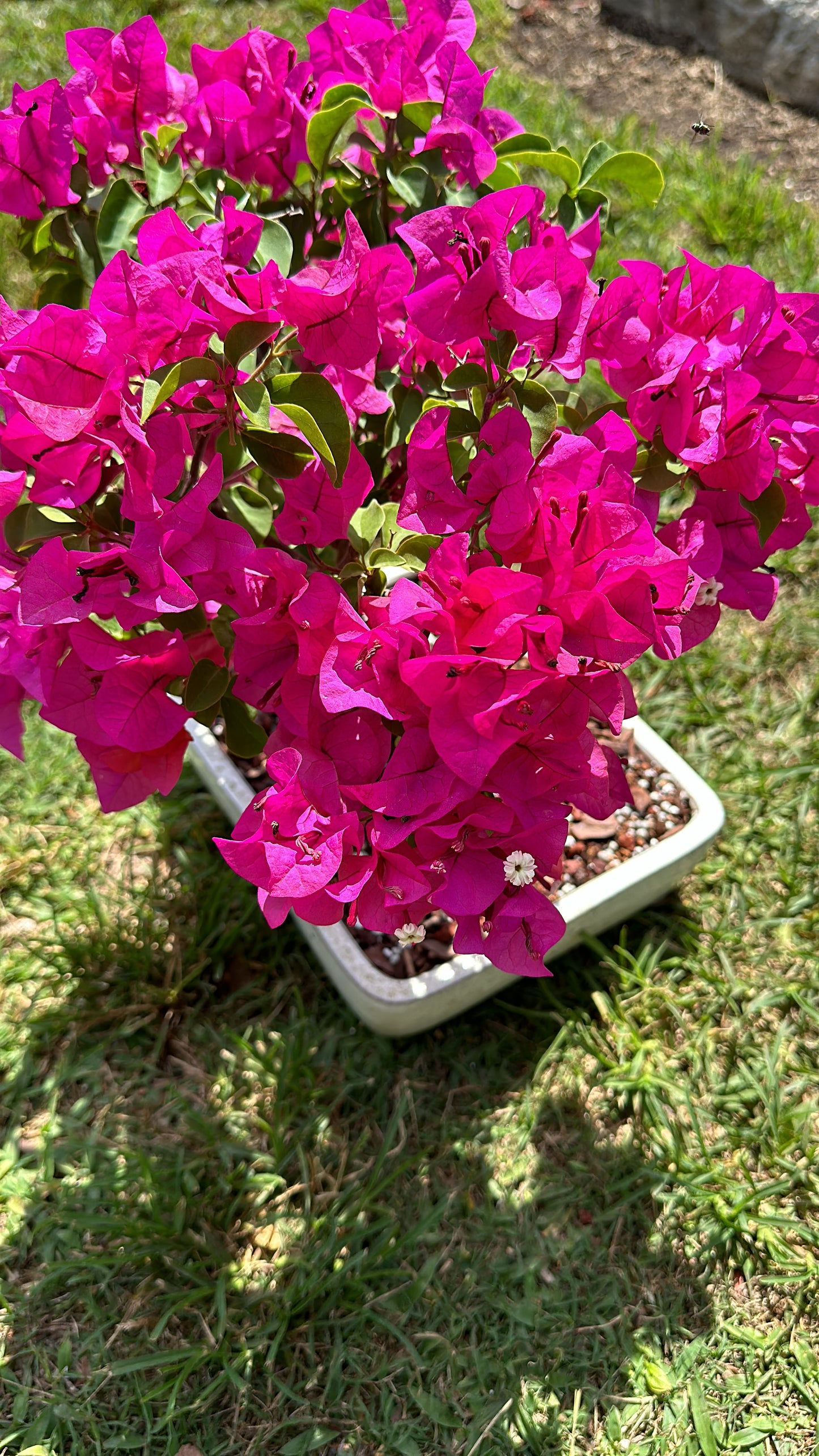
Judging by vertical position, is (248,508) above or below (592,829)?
above

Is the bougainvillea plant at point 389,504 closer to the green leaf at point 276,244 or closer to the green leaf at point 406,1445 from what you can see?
the green leaf at point 276,244

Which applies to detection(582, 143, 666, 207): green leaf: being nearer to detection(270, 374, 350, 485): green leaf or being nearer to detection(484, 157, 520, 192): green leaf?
detection(484, 157, 520, 192): green leaf

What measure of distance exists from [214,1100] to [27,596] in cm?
87

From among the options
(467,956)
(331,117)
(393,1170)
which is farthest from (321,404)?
(393,1170)

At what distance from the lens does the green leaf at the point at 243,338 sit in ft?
2.34

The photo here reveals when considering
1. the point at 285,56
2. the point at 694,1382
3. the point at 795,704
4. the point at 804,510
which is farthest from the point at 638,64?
the point at 694,1382

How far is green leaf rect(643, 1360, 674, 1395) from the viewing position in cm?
120

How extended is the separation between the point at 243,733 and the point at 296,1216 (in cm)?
66

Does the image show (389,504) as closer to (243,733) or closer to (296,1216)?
(243,733)

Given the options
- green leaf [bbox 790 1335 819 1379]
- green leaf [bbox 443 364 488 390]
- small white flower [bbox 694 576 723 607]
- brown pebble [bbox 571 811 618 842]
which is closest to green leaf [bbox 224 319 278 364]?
green leaf [bbox 443 364 488 390]

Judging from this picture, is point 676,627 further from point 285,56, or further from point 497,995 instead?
point 497,995

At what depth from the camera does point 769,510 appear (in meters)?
0.85

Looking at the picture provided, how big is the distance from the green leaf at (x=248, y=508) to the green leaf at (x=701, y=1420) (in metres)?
1.01

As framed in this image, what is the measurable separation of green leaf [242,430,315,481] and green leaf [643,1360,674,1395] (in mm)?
1027
